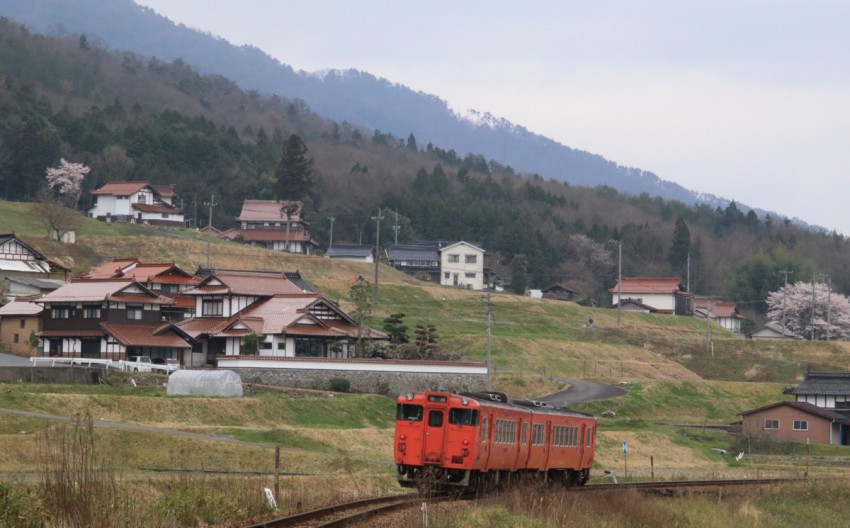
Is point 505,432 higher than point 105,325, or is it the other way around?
point 105,325

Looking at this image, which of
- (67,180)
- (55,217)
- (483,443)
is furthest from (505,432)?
(67,180)

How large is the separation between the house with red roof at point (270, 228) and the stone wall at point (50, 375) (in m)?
60.6

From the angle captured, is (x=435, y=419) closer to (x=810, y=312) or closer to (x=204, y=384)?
(x=204, y=384)

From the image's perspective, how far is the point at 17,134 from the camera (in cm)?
10444

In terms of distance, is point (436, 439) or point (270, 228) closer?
point (436, 439)

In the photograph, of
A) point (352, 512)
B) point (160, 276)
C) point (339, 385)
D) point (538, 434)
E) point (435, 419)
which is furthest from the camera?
point (160, 276)

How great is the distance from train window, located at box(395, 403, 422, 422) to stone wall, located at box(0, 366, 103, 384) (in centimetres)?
2484

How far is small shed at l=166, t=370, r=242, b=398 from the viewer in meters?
45.5

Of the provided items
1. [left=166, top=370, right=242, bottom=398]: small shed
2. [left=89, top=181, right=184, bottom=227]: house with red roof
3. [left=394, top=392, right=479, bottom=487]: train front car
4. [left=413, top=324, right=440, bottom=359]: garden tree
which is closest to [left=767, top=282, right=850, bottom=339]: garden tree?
[left=413, top=324, right=440, bottom=359]: garden tree

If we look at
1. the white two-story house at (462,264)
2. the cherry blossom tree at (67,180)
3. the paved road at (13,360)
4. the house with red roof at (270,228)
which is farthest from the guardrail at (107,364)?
the white two-story house at (462,264)

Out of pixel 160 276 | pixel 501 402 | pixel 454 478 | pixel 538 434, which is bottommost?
pixel 454 478

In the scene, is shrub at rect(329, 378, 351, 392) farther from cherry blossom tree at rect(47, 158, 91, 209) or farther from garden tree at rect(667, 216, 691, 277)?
garden tree at rect(667, 216, 691, 277)

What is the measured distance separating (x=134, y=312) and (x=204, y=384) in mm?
14415

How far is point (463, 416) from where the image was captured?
24.1m
